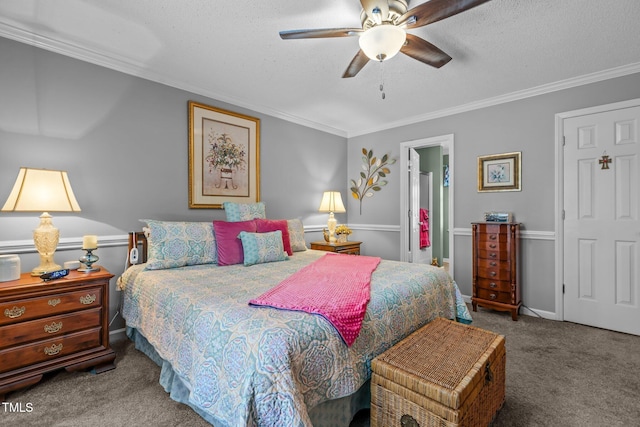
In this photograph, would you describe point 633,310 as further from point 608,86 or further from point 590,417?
point 608,86

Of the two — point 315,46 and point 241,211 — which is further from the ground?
point 315,46

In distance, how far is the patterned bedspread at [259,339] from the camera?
1125 mm

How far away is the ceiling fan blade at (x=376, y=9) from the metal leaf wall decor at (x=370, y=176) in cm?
285

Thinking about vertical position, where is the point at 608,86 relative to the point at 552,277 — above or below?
above

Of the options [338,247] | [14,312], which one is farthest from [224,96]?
[14,312]

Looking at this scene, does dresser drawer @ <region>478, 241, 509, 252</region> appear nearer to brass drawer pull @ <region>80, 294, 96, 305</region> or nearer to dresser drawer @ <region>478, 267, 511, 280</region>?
dresser drawer @ <region>478, 267, 511, 280</region>

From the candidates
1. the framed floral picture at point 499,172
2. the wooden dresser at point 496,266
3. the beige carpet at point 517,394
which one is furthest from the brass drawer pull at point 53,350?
the framed floral picture at point 499,172

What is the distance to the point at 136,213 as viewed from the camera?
2814mm

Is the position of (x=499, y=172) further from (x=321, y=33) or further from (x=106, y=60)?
(x=106, y=60)

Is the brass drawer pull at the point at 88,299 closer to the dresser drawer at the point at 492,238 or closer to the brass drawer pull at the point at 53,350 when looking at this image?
the brass drawer pull at the point at 53,350

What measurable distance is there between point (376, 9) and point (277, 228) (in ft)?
6.69

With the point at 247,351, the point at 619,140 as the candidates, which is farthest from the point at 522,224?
the point at 247,351

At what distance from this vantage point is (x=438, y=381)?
1299 mm

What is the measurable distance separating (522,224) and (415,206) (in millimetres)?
1551
